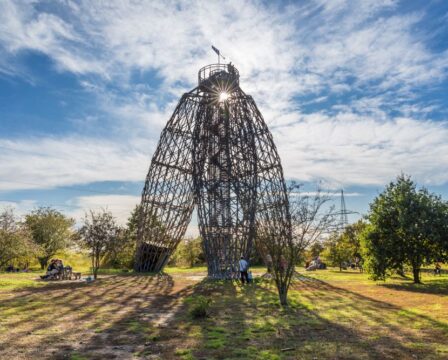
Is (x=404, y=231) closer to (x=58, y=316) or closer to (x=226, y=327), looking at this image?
(x=226, y=327)

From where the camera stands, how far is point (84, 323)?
10.5 m

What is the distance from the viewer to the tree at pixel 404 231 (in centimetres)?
2031

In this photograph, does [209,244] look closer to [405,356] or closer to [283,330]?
[283,330]

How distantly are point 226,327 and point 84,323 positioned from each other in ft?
14.5

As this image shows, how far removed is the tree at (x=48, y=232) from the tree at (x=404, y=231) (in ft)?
127

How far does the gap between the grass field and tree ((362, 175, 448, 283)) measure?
4390 mm

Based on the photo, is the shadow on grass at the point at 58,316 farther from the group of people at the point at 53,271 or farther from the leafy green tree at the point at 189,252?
the leafy green tree at the point at 189,252

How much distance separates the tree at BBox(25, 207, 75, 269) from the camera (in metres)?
45.5

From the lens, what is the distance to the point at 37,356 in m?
7.25

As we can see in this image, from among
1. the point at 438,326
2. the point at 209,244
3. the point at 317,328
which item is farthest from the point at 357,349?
the point at 209,244

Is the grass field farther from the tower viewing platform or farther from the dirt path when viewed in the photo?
the tower viewing platform

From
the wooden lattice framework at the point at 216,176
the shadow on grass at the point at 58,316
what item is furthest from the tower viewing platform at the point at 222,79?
the shadow on grass at the point at 58,316

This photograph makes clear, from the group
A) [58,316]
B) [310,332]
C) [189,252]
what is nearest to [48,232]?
[189,252]

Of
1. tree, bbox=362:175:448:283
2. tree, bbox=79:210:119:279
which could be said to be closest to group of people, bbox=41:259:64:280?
tree, bbox=79:210:119:279
